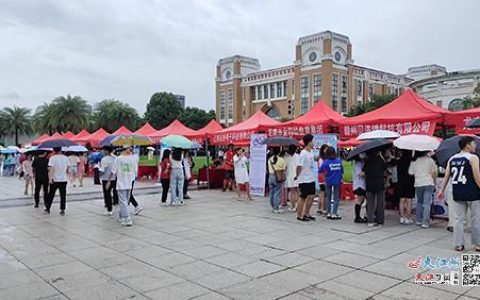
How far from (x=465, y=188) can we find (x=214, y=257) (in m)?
3.76

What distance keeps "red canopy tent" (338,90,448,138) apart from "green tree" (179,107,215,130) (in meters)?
57.3

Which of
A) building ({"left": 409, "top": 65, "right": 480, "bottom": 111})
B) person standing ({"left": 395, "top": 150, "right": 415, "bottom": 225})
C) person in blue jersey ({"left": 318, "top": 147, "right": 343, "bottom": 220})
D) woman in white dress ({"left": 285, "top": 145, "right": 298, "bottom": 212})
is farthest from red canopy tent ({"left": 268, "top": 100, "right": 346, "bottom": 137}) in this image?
building ({"left": 409, "top": 65, "right": 480, "bottom": 111})

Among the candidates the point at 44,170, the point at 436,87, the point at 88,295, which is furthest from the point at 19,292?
the point at 436,87

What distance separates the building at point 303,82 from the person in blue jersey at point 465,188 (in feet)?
212

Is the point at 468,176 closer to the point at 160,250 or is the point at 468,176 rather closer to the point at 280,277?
the point at 280,277

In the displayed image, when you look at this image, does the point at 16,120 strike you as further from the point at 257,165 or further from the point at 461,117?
the point at 461,117

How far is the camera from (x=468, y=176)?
5867 millimetres

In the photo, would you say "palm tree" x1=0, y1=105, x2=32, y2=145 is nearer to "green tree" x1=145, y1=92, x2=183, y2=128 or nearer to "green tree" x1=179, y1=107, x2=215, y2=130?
"green tree" x1=145, y1=92, x2=183, y2=128

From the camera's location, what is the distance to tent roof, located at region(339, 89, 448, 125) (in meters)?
9.98

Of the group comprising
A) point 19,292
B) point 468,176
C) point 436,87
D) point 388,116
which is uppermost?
point 436,87

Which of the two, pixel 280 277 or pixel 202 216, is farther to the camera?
pixel 202 216

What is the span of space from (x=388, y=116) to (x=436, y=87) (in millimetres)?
50294

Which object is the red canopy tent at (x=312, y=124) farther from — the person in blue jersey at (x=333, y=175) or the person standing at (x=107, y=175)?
the person standing at (x=107, y=175)

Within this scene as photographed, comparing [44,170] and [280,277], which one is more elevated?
[44,170]
